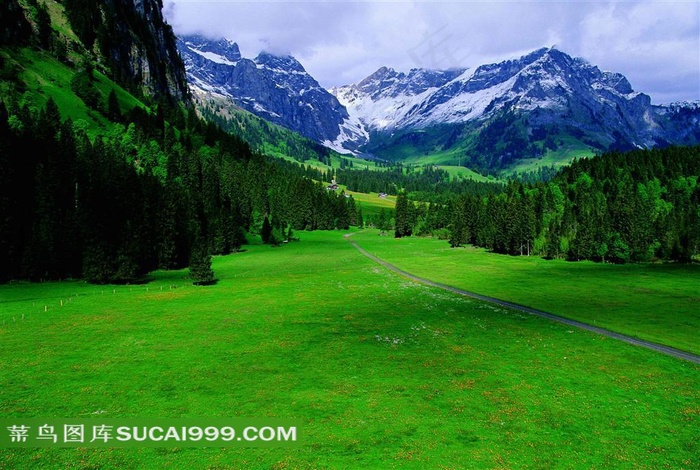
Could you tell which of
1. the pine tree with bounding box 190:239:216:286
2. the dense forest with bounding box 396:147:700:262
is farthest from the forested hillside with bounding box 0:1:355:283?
the dense forest with bounding box 396:147:700:262

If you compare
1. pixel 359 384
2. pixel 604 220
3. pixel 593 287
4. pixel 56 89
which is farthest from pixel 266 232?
pixel 359 384

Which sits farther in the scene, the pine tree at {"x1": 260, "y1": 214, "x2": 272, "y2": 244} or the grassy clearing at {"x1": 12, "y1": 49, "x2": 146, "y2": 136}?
the pine tree at {"x1": 260, "y1": 214, "x2": 272, "y2": 244}

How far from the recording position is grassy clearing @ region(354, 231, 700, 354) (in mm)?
55531

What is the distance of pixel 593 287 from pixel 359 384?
72650mm

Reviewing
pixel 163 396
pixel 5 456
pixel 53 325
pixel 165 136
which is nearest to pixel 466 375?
pixel 163 396

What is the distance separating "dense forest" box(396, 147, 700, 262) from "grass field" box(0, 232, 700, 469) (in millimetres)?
99469

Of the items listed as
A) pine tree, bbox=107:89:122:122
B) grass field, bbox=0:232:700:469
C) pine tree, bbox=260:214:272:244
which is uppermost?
pine tree, bbox=107:89:122:122

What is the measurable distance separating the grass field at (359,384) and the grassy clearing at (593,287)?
11000 mm

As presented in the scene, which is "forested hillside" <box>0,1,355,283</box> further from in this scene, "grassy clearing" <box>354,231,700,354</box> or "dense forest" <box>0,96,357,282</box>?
"grassy clearing" <box>354,231,700,354</box>

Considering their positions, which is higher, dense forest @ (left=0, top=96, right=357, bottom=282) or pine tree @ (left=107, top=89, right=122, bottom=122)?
pine tree @ (left=107, top=89, right=122, bottom=122)

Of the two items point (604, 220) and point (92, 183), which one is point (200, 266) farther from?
point (604, 220)

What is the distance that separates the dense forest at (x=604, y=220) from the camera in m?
133

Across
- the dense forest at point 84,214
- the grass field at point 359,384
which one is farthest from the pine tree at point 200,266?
the grass field at point 359,384

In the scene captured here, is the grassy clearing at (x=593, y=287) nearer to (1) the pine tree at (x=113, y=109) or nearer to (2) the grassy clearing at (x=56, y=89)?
Result: (1) the pine tree at (x=113, y=109)
